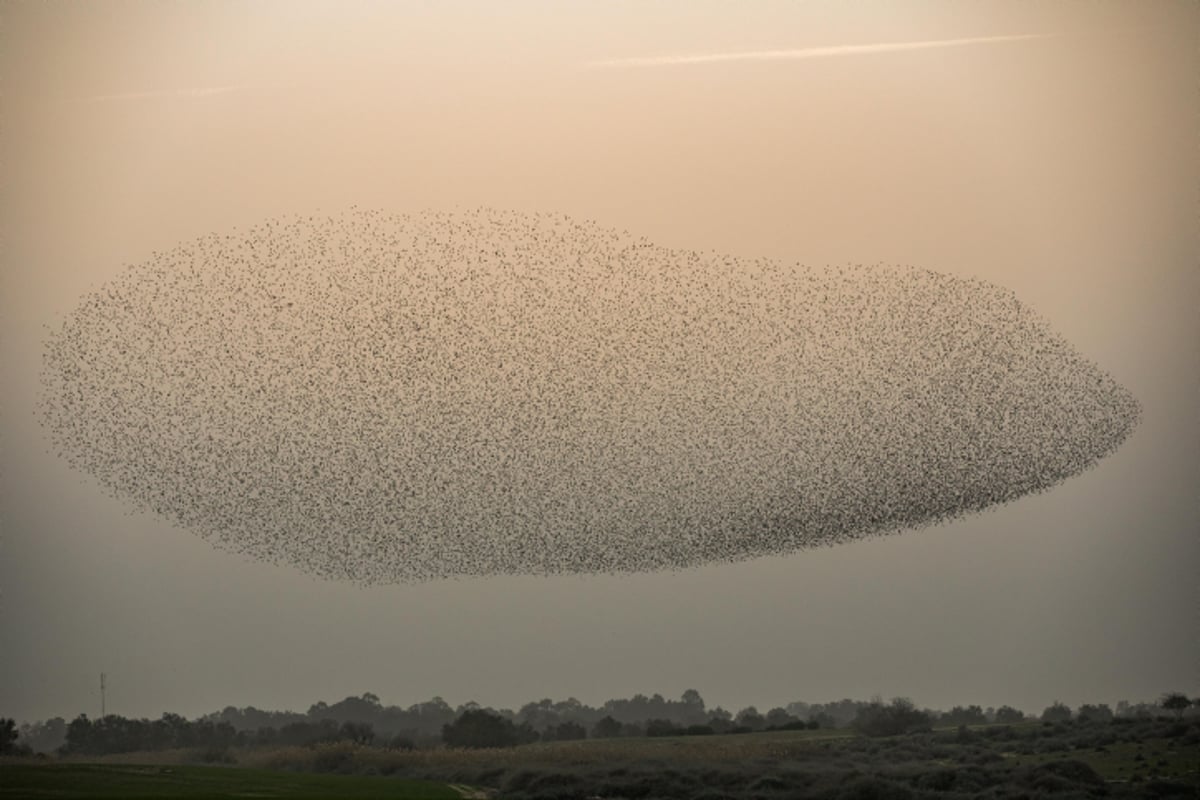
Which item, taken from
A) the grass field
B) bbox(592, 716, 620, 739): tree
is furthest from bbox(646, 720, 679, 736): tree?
the grass field

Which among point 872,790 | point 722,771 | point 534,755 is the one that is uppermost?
point 534,755

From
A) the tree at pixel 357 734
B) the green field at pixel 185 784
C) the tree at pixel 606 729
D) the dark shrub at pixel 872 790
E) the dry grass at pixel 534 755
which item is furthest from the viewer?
the tree at pixel 606 729

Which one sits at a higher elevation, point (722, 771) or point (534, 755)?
point (534, 755)

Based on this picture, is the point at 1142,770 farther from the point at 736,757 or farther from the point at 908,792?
the point at 736,757

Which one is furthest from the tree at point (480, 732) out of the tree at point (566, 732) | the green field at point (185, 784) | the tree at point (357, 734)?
the green field at point (185, 784)

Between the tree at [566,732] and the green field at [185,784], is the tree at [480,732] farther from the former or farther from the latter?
the green field at [185,784]

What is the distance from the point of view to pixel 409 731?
8831 cm

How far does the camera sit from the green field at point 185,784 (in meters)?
42.3

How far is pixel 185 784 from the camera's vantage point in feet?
151

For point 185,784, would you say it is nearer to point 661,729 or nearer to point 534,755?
point 534,755

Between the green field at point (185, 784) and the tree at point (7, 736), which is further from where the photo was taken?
the tree at point (7, 736)

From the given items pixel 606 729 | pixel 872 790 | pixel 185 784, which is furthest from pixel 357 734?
pixel 872 790

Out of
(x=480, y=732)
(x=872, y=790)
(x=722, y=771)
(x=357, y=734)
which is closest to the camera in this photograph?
(x=872, y=790)

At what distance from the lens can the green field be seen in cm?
4228
